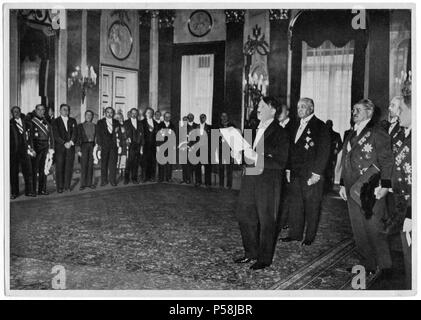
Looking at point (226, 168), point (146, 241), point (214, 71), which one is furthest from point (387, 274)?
point (214, 71)

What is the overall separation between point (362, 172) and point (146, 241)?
2.74 meters

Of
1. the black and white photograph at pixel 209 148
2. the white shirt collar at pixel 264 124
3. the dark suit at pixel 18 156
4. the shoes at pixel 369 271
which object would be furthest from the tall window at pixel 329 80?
the dark suit at pixel 18 156

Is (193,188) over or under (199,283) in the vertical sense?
over

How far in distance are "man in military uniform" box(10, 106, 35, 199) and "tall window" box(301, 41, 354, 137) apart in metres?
3.48

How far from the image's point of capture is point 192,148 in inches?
235

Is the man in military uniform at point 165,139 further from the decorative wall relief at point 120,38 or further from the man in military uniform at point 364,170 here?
the man in military uniform at point 364,170

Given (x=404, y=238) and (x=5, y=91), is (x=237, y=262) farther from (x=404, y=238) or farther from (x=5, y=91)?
(x=5, y=91)

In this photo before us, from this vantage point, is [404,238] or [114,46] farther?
[114,46]

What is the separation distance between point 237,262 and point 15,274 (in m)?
2.69

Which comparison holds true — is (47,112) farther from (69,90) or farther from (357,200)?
(357,200)

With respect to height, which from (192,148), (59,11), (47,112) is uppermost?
(59,11)

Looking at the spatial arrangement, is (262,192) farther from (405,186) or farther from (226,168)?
(405,186)

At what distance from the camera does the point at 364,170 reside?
5551 millimetres

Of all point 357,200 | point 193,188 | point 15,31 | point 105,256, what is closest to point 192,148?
point 193,188
